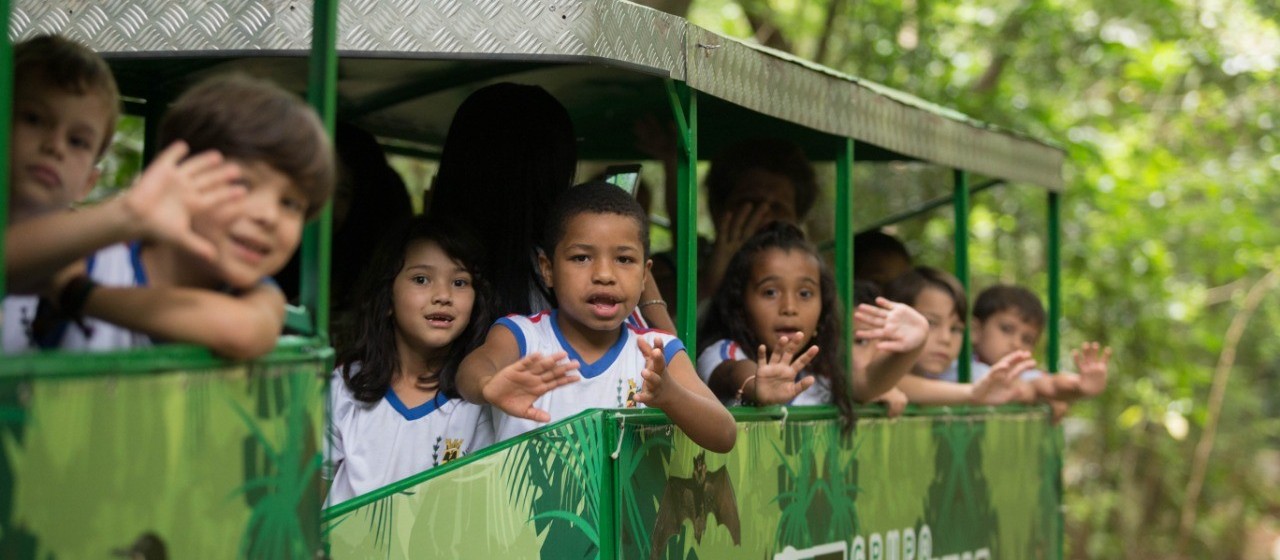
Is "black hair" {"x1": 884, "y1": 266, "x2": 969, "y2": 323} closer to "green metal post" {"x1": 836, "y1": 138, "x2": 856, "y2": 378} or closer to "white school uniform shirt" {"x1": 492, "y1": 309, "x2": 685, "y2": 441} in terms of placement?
"green metal post" {"x1": 836, "y1": 138, "x2": 856, "y2": 378}

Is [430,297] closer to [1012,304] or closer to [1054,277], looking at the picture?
[1012,304]

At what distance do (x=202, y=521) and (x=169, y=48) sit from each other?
2053 millimetres

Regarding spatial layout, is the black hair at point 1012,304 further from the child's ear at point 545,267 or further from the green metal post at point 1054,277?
the child's ear at point 545,267

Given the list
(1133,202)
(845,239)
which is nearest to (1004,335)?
(845,239)

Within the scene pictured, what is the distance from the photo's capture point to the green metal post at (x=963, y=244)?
657 centimetres

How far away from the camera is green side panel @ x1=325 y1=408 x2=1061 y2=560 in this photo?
390 cm

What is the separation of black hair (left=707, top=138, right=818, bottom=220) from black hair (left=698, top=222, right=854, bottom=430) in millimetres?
783

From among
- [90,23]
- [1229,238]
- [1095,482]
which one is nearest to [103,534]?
[90,23]

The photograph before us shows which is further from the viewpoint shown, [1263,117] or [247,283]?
[1263,117]

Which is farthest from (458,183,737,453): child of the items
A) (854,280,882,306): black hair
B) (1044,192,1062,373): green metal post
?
(1044,192,1062,373): green metal post

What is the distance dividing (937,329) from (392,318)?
2.73 metres

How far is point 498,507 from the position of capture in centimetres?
393

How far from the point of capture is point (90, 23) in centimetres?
453

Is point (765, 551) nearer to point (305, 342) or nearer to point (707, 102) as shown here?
point (707, 102)
